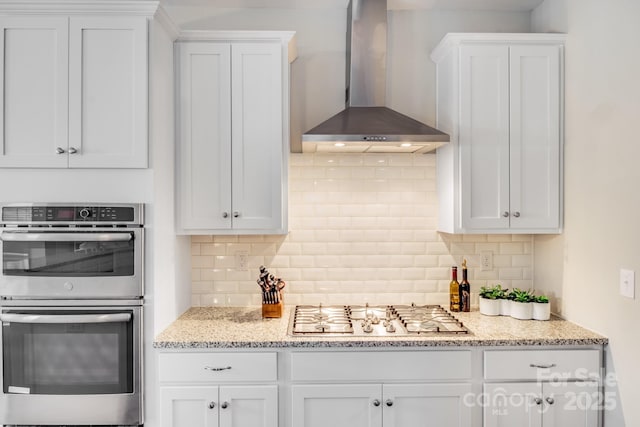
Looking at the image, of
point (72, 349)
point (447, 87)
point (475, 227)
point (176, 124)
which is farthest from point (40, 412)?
point (447, 87)

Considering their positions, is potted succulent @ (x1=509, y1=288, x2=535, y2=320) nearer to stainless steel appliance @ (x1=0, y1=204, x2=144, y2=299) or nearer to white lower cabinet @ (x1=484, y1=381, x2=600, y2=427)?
white lower cabinet @ (x1=484, y1=381, x2=600, y2=427)

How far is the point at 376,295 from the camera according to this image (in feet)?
9.11

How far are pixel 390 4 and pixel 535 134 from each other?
1.18 m

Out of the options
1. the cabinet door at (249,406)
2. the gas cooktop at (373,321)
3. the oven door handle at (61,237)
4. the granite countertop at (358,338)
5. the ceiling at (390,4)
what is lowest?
the cabinet door at (249,406)

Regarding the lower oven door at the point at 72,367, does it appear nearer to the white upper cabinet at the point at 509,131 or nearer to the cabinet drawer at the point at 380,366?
the cabinet drawer at the point at 380,366

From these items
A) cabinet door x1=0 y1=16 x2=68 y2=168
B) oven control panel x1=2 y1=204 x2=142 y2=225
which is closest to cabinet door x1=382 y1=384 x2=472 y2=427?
oven control panel x1=2 y1=204 x2=142 y2=225

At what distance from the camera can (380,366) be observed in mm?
2105

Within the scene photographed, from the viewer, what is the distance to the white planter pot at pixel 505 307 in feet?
8.30

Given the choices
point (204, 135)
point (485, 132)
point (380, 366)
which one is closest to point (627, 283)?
point (485, 132)

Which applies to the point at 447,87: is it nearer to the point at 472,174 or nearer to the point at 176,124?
the point at 472,174

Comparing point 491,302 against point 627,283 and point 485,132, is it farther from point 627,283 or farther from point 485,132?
point 485,132

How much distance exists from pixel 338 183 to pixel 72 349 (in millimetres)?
1678

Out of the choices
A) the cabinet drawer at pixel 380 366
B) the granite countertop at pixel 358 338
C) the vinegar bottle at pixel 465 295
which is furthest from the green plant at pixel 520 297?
the cabinet drawer at pixel 380 366

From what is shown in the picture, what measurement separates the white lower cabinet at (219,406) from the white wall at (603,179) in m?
1.62
